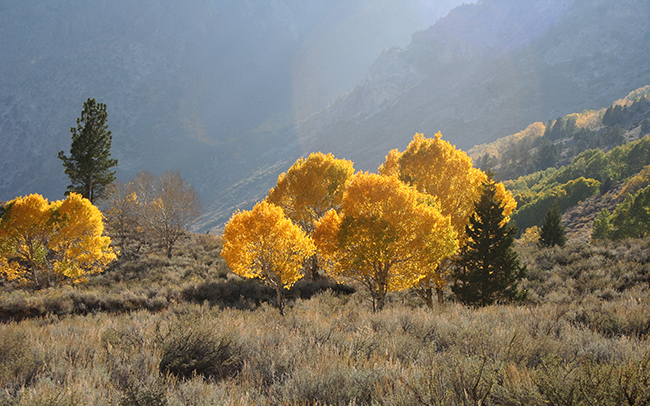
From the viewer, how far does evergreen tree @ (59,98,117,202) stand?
27.0m

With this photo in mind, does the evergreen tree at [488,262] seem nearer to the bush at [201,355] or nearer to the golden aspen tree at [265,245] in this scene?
the golden aspen tree at [265,245]

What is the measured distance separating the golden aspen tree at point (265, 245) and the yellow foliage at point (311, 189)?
7641 mm

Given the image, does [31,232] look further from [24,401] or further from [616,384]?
[616,384]

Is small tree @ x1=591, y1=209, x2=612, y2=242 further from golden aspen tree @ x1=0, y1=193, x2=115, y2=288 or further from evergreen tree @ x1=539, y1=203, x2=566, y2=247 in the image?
golden aspen tree @ x1=0, y1=193, x2=115, y2=288

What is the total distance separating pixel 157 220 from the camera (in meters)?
31.2

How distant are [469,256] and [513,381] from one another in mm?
14368

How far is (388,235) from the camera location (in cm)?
1360

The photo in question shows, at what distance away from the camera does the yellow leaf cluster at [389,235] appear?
13.8 m

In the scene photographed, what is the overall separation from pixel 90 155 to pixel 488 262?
33.4m

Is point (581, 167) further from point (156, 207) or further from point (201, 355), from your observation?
point (201, 355)

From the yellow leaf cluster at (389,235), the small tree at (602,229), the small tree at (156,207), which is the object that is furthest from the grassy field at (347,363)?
the small tree at (602,229)

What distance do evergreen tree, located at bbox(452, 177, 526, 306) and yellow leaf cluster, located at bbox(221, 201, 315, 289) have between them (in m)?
8.63

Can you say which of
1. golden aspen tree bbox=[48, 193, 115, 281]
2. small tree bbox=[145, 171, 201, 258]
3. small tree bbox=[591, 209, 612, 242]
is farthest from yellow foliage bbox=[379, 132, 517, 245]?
small tree bbox=[591, 209, 612, 242]

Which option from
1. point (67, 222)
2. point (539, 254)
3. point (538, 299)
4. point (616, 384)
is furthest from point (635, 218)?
point (67, 222)
